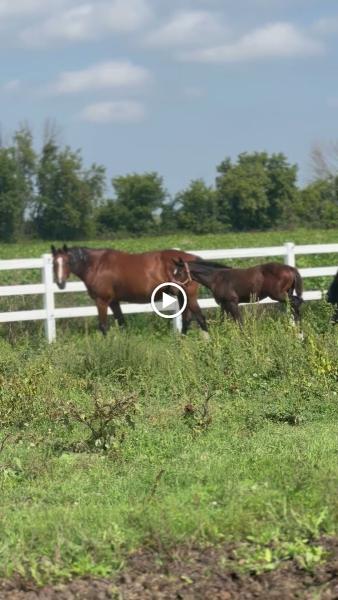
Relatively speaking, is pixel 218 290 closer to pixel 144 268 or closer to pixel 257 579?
pixel 144 268

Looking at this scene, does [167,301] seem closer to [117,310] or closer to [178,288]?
[178,288]

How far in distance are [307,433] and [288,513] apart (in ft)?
7.99

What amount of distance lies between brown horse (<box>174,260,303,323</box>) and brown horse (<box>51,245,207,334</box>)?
271 mm

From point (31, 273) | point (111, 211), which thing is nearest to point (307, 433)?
point (31, 273)

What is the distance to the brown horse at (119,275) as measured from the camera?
1570cm

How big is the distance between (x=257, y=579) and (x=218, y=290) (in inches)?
436

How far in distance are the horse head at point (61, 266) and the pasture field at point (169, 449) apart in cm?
341

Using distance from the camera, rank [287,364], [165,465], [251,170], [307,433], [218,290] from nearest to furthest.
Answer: [165,465] < [307,433] < [287,364] < [218,290] < [251,170]

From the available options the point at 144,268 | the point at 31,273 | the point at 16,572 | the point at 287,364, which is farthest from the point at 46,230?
the point at 16,572

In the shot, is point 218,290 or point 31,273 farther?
point 31,273

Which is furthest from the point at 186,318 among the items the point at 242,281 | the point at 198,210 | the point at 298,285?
the point at 198,210

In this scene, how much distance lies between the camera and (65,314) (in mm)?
15617

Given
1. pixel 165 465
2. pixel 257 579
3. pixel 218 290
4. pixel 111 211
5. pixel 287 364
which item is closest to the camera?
pixel 257 579

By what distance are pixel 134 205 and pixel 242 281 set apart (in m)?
63.7
